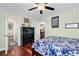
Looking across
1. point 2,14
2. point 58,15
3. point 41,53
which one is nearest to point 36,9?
point 58,15

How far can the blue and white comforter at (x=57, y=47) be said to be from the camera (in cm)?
129

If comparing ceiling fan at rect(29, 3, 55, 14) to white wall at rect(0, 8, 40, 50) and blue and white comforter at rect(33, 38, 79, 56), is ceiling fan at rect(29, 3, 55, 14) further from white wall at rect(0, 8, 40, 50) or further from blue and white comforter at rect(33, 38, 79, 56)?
blue and white comforter at rect(33, 38, 79, 56)

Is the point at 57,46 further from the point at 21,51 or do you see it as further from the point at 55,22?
the point at 21,51

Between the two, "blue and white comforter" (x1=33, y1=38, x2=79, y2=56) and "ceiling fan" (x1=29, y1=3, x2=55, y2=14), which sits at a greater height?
"ceiling fan" (x1=29, y1=3, x2=55, y2=14)

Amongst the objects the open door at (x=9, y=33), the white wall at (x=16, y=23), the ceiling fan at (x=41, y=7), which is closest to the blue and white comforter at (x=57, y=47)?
the white wall at (x=16, y=23)

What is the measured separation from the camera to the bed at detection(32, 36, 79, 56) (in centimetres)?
129

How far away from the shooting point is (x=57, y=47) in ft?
4.39

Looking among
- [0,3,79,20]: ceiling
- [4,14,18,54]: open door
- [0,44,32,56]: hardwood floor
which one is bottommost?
[0,44,32,56]: hardwood floor

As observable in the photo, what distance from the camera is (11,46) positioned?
1.49 meters

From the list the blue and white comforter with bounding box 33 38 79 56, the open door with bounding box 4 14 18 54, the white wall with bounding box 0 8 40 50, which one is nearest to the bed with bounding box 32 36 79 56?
the blue and white comforter with bounding box 33 38 79 56

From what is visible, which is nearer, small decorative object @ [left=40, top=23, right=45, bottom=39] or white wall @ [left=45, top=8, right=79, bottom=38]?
white wall @ [left=45, top=8, right=79, bottom=38]

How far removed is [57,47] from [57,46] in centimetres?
2

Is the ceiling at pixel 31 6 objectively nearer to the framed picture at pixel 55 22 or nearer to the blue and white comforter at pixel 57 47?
the framed picture at pixel 55 22

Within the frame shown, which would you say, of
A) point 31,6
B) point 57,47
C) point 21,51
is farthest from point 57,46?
point 31,6
